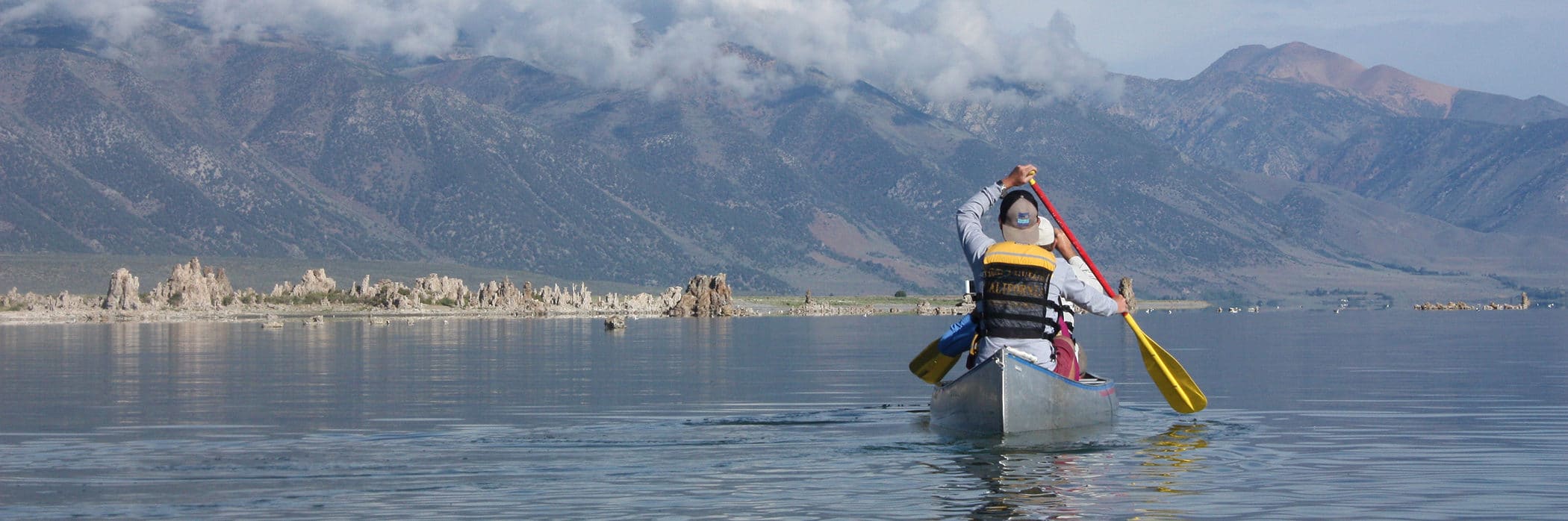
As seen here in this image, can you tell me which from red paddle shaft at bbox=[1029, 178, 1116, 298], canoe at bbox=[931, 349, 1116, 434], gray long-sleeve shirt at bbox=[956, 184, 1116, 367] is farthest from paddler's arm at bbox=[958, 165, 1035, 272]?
canoe at bbox=[931, 349, 1116, 434]

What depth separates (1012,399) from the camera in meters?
31.2

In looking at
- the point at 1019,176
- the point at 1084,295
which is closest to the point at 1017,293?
the point at 1084,295

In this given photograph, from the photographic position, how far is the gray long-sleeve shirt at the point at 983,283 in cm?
3117

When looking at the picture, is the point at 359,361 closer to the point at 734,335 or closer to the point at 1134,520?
the point at 734,335

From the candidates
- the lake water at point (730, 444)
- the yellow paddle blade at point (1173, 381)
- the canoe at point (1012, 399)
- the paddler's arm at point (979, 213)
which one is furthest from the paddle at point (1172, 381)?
the paddler's arm at point (979, 213)

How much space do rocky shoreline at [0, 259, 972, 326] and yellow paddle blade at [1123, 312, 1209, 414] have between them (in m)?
119

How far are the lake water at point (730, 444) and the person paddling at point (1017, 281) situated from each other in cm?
177

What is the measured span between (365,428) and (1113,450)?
14797 millimetres

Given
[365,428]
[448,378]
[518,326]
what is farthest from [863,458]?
[518,326]

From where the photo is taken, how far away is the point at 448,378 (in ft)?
184

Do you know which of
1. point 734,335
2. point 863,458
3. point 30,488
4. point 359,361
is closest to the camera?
point 30,488

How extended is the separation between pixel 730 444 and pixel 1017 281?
590 centimetres

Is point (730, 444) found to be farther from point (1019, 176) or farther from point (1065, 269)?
point (1019, 176)

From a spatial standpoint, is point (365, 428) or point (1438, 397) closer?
point (365, 428)
